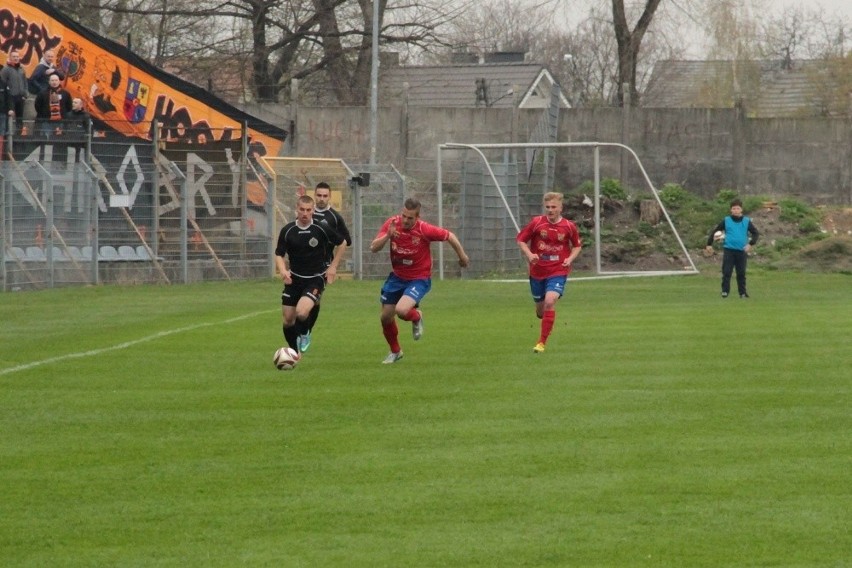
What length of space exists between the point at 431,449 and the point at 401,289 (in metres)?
6.18

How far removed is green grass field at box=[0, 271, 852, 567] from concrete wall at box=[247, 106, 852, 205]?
2152cm

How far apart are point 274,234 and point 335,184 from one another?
2.37m

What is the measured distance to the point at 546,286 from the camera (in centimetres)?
1734

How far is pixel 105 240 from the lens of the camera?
102ft

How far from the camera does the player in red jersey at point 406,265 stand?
51.4ft

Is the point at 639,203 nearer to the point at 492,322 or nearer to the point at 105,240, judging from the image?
the point at 105,240

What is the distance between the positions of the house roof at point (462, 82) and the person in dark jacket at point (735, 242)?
103 feet

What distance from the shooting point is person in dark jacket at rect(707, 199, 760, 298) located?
26.3 meters

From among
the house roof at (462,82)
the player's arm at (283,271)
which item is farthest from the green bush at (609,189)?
the player's arm at (283,271)

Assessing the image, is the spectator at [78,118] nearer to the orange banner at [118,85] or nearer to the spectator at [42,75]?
the spectator at [42,75]

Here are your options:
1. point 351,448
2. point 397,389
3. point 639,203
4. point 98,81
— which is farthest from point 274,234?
point 351,448

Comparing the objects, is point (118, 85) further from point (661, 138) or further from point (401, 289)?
point (401, 289)

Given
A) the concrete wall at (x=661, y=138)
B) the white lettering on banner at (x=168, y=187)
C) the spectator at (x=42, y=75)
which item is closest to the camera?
the white lettering on banner at (x=168, y=187)

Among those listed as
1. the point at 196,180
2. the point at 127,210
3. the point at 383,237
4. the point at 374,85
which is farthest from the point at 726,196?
the point at 383,237
